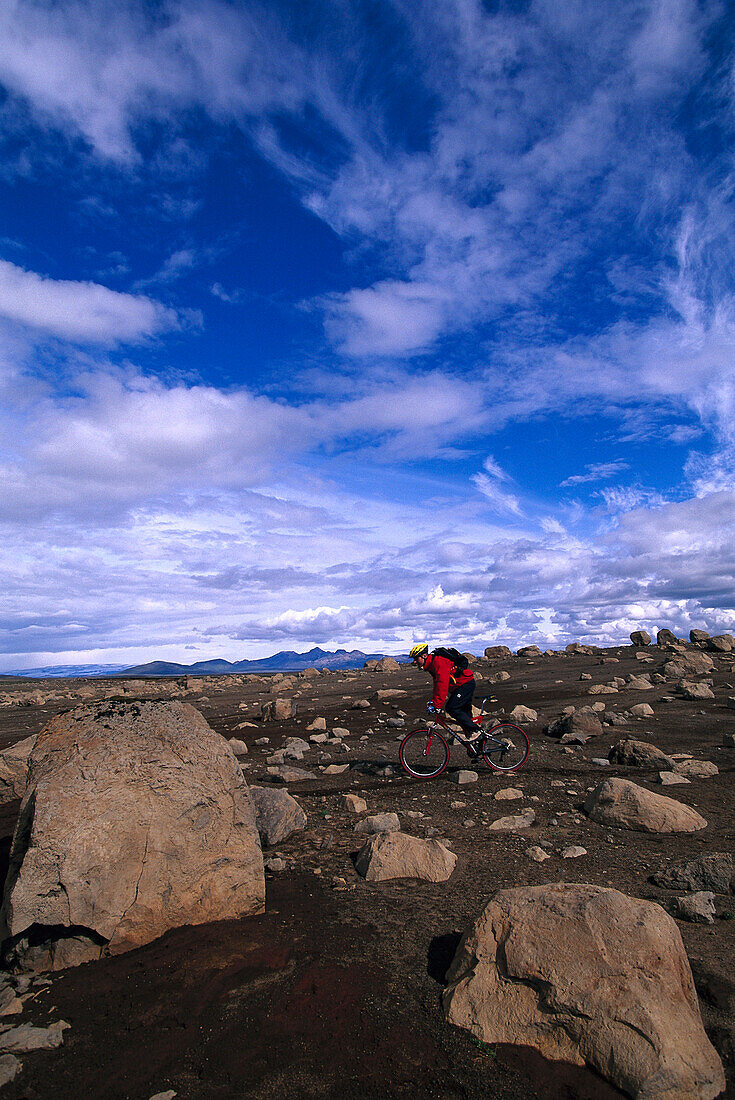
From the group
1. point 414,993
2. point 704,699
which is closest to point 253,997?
point 414,993

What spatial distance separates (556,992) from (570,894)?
A: 0.73 meters

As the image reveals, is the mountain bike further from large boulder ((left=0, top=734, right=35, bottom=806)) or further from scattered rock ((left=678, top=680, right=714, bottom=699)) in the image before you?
scattered rock ((left=678, top=680, right=714, bottom=699))

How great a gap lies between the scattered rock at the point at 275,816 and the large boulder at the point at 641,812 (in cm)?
447

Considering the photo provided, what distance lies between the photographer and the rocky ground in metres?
3.78

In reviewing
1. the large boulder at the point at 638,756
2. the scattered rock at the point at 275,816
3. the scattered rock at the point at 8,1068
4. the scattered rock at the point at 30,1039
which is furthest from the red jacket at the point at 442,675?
the scattered rock at the point at 8,1068

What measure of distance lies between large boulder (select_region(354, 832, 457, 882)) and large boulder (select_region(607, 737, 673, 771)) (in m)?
6.09

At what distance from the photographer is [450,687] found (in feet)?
40.4

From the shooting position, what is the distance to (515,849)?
7566 mm

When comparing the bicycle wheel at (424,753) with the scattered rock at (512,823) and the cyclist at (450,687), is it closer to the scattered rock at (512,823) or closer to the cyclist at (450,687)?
the cyclist at (450,687)

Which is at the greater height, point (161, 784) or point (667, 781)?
point (161, 784)

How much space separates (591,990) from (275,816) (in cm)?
531

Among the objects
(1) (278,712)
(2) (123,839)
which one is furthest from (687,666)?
(2) (123,839)

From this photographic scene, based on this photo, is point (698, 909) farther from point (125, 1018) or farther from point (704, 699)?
point (704, 699)

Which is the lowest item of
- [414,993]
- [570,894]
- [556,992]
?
[414,993]
